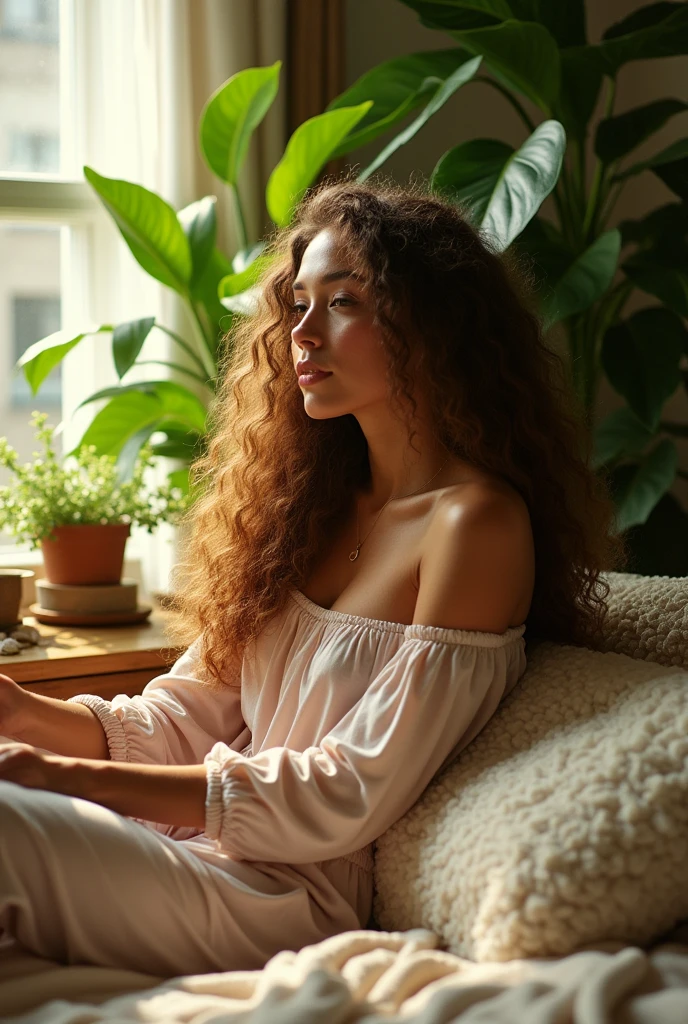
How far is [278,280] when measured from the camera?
149cm

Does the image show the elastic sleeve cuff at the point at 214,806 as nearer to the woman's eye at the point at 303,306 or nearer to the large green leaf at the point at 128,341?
the woman's eye at the point at 303,306

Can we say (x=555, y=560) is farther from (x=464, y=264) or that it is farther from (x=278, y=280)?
(x=278, y=280)

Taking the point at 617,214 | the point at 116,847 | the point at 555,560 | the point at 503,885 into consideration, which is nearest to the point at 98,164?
the point at 617,214

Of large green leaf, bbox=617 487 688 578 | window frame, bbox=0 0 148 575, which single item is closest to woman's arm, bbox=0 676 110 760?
window frame, bbox=0 0 148 575

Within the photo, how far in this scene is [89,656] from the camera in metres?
1.86

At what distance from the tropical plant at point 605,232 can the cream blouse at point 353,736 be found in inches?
37.0

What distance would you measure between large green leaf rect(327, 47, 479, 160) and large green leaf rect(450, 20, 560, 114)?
14cm

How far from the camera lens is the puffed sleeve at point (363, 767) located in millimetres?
1086

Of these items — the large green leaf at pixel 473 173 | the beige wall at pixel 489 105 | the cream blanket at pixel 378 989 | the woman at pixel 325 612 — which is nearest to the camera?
the cream blanket at pixel 378 989

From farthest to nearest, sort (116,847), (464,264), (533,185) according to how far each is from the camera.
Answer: (533,185) → (464,264) → (116,847)

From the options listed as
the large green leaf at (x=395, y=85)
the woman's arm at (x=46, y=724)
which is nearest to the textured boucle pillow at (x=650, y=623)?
the woman's arm at (x=46, y=724)

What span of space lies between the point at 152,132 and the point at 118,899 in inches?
69.6

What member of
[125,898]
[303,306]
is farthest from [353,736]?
[303,306]

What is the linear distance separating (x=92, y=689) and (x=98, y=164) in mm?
1265
